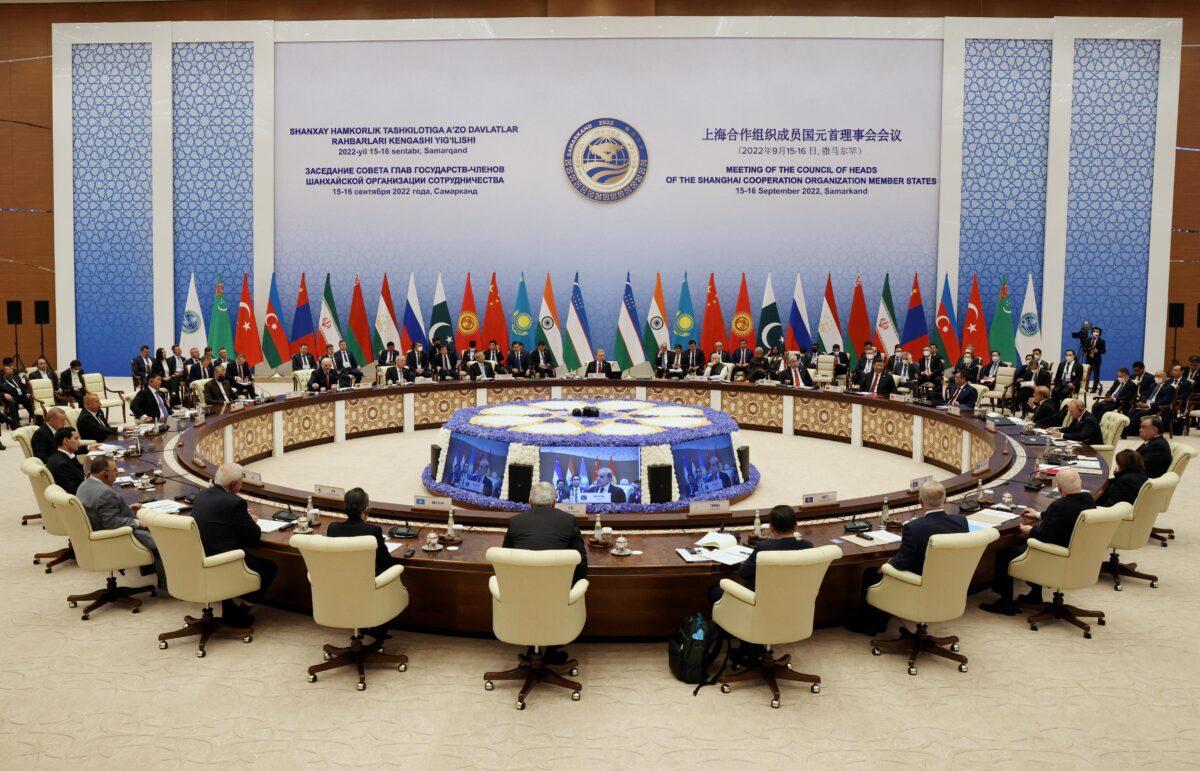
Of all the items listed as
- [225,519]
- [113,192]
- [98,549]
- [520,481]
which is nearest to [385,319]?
[113,192]

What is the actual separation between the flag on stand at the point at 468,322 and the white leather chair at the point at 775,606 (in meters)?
13.0

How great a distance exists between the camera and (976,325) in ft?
53.9

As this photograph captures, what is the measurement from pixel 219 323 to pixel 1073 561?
618 inches

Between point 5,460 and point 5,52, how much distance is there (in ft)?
36.2

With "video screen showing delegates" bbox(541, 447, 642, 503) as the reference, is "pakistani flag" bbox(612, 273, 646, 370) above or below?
above

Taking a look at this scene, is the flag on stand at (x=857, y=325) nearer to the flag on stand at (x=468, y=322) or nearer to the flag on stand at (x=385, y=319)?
the flag on stand at (x=468, y=322)

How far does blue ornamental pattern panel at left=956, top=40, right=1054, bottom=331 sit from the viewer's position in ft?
53.6

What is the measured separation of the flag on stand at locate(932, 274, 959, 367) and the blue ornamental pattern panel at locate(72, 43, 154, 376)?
15.2 metres

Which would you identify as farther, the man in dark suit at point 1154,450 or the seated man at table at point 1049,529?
the man in dark suit at point 1154,450

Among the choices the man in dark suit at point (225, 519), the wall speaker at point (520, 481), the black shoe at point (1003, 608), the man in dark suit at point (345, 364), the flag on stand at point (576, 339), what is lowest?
the black shoe at point (1003, 608)

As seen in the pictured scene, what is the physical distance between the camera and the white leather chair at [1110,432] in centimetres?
859

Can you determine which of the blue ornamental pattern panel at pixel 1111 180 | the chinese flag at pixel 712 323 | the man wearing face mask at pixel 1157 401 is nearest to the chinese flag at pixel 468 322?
the chinese flag at pixel 712 323

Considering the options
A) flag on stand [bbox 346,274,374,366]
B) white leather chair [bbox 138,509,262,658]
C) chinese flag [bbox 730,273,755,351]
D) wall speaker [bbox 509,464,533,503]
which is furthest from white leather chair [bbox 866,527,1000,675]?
flag on stand [bbox 346,274,374,366]

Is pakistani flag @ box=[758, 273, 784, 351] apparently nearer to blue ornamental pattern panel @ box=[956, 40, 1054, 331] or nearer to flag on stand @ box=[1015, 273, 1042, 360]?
blue ornamental pattern panel @ box=[956, 40, 1054, 331]
